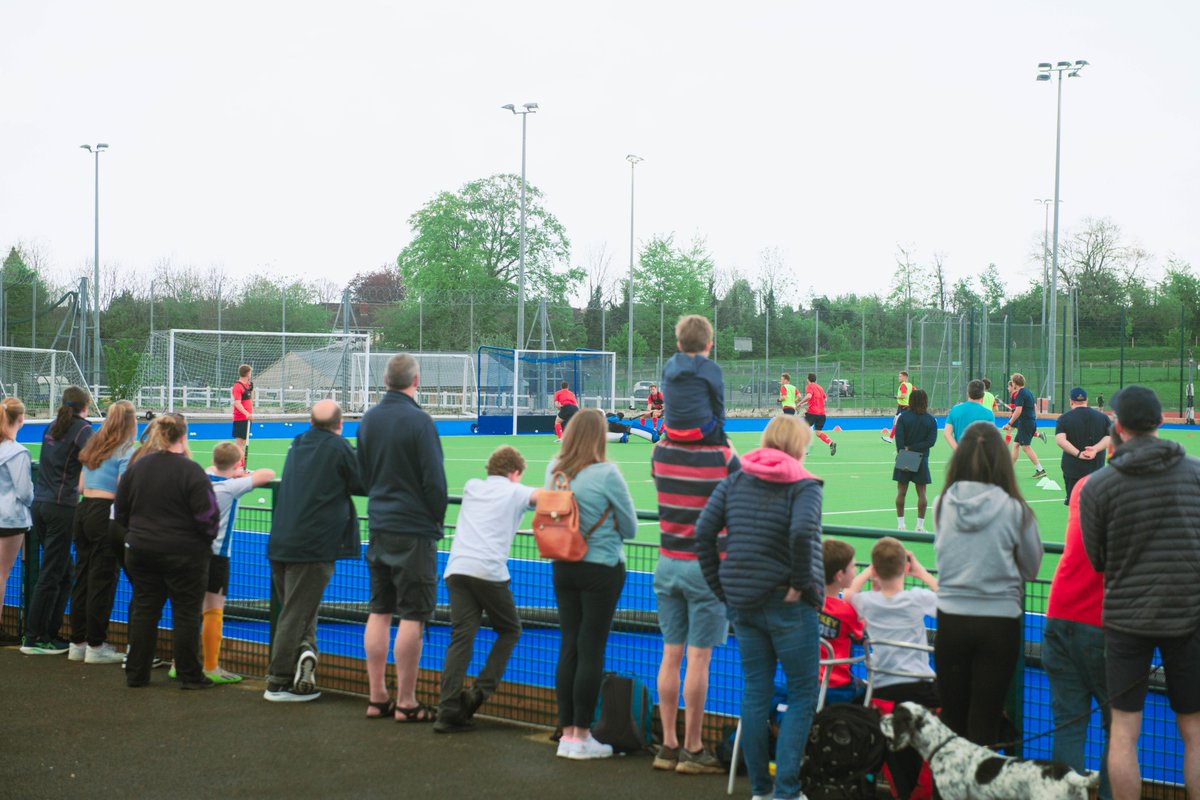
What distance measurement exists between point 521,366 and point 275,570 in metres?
31.5

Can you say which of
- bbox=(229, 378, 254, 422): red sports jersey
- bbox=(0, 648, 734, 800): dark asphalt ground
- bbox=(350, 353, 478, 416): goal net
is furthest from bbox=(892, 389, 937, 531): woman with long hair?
bbox=(350, 353, 478, 416): goal net

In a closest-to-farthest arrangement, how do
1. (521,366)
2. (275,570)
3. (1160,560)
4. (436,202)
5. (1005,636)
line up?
(1160,560)
(1005,636)
(275,570)
(521,366)
(436,202)

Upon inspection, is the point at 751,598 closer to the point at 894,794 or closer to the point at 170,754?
the point at 894,794

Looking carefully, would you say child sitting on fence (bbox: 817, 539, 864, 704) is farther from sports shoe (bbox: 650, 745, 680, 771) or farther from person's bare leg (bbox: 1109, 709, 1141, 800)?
person's bare leg (bbox: 1109, 709, 1141, 800)

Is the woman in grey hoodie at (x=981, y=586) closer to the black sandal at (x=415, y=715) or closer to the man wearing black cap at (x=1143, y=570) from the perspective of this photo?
the man wearing black cap at (x=1143, y=570)

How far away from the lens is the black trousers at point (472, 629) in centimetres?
617

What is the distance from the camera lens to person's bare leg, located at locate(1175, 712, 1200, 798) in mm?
4574

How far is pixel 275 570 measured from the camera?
7.00m

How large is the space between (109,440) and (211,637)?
52.5 inches

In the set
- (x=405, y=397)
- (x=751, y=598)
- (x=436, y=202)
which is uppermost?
(x=436, y=202)

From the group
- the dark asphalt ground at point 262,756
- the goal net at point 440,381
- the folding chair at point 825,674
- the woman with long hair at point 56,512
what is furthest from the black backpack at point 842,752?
the goal net at point 440,381

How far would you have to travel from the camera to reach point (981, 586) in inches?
187

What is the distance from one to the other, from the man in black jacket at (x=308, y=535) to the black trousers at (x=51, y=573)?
1983 millimetres

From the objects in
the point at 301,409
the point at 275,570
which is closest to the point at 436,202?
the point at 301,409
